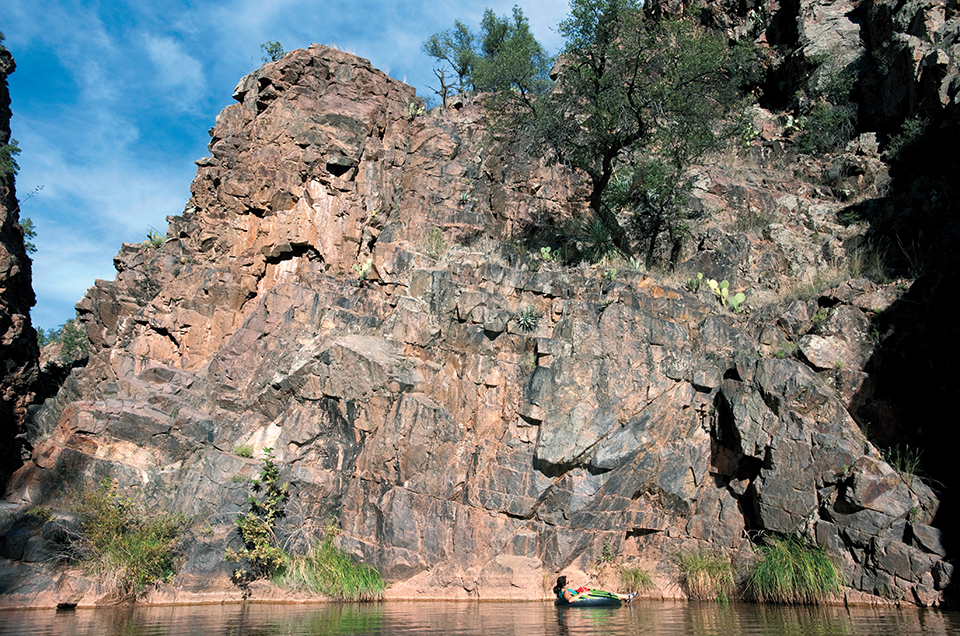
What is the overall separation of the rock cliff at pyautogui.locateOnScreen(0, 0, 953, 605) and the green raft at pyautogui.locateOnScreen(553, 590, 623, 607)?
36.9 inches

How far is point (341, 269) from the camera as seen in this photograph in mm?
19641

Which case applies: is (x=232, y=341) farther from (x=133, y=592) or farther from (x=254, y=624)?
(x=254, y=624)

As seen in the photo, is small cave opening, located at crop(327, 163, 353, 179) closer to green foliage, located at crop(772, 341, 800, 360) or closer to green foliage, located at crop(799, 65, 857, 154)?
green foliage, located at crop(772, 341, 800, 360)

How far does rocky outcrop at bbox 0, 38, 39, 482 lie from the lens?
1912cm

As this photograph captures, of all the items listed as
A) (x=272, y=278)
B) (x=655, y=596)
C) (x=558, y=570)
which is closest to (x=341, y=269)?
(x=272, y=278)

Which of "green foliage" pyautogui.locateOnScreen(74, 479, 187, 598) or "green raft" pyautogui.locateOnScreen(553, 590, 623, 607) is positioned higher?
"green foliage" pyautogui.locateOnScreen(74, 479, 187, 598)

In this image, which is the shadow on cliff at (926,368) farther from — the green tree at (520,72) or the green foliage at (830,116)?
the green tree at (520,72)

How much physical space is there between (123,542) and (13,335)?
11.0 m

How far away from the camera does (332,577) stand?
14.2 metres

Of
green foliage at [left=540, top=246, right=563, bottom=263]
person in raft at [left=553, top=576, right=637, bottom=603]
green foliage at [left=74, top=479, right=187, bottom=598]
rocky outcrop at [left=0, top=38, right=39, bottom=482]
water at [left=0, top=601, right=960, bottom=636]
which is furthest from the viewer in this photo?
green foliage at [left=540, top=246, right=563, bottom=263]

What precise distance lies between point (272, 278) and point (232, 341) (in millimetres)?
2752

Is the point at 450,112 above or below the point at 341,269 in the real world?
above

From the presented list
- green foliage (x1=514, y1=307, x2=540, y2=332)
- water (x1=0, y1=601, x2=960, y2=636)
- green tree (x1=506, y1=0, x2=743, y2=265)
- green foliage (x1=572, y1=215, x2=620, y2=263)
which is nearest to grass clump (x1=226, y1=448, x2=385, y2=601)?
water (x1=0, y1=601, x2=960, y2=636)

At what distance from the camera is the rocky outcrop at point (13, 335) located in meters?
19.1
